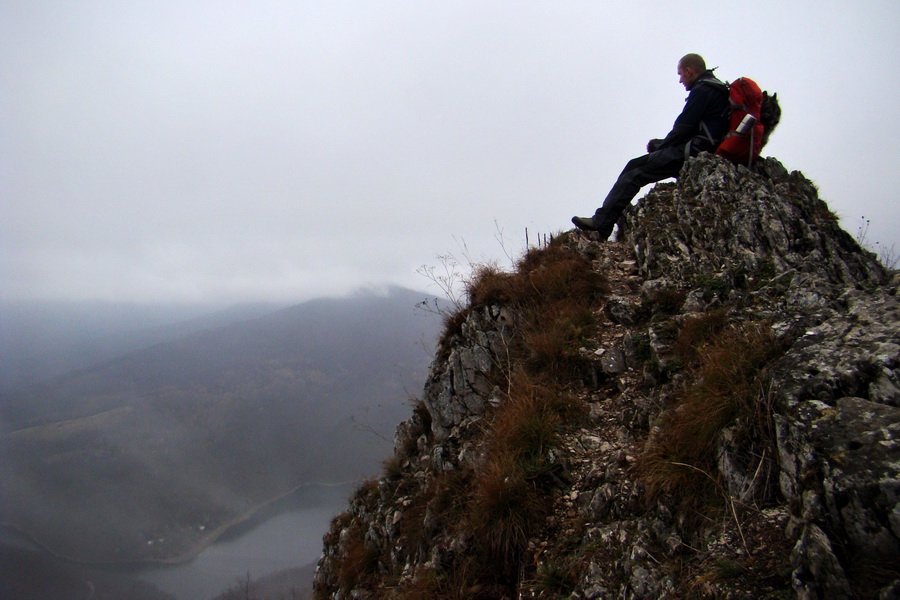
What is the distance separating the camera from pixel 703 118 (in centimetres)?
787

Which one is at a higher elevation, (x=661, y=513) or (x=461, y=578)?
(x=661, y=513)

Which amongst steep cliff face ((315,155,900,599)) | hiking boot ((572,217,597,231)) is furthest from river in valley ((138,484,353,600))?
hiking boot ((572,217,597,231))

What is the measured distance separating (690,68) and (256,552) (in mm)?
148700

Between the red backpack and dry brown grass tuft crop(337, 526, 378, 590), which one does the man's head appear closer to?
the red backpack

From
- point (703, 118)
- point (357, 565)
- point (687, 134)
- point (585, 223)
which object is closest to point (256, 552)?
point (357, 565)

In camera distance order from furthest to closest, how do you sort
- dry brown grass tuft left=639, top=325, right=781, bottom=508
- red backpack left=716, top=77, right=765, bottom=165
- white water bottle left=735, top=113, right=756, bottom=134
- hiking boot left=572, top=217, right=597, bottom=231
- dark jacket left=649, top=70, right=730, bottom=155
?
1. hiking boot left=572, top=217, right=597, bottom=231
2. dark jacket left=649, top=70, right=730, bottom=155
3. red backpack left=716, top=77, right=765, bottom=165
4. white water bottle left=735, top=113, right=756, bottom=134
5. dry brown grass tuft left=639, top=325, right=781, bottom=508

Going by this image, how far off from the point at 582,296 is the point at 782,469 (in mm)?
4529

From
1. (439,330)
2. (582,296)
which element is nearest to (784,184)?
(582,296)

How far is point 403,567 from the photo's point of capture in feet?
20.4

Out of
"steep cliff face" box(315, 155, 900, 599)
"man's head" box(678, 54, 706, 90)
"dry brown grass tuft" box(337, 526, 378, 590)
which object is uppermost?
"man's head" box(678, 54, 706, 90)

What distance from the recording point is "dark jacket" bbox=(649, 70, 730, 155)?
24.7ft

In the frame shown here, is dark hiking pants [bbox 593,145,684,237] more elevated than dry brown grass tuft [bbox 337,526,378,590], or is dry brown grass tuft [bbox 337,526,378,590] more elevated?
dark hiking pants [bbox 593,145,684,237]

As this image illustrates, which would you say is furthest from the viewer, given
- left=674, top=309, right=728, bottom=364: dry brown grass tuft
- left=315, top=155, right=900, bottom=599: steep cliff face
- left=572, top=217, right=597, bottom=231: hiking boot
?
left=572, top=217, right=597, bottom=231: hiking boot

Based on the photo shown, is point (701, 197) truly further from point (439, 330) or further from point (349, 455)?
point (349, 455)
